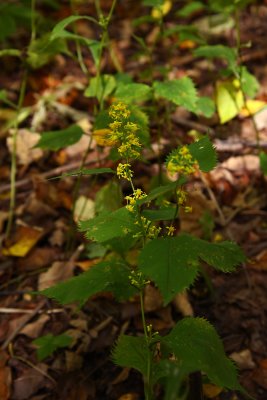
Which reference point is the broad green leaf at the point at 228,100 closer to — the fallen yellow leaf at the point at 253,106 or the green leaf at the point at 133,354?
the fallen yellow leaf at the point at 253,106

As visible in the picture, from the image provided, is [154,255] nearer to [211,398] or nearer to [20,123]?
[211,398]

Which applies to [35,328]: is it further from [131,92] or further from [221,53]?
[221,53]

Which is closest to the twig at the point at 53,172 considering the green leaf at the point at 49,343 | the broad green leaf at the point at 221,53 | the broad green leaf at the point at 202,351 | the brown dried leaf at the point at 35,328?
the broad green leaf at the point at 221,53

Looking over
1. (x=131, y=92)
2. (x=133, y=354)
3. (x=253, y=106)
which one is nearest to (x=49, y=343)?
(x=133, y=354)

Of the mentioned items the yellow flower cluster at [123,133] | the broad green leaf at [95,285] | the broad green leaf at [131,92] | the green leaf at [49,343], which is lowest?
the green leaf at [49,343]

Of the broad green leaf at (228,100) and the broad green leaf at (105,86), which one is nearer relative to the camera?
the broad green leaf at (105,86)

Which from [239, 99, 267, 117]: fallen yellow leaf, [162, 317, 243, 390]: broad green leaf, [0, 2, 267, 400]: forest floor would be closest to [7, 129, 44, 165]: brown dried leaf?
[0, 2, 267, 400]: forest floor

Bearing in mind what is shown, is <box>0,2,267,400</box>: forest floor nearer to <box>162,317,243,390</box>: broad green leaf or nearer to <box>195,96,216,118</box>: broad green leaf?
<box>195,96,216,118</box>: broad green leaf
